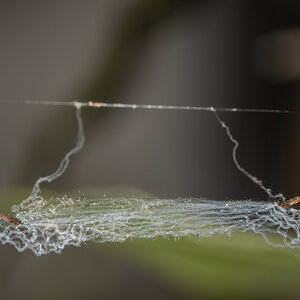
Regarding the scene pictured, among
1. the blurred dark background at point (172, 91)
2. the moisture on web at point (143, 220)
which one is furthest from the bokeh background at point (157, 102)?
the moisture on web at point (143, 220)

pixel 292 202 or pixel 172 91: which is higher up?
pixel 172 91

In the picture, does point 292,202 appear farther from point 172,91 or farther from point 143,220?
point 172,91

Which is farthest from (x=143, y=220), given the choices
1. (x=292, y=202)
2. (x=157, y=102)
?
(x=157, y=102)

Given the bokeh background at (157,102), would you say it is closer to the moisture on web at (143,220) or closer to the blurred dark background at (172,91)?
the blurred dark background at (172,91)

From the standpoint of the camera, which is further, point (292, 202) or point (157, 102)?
point (157, 102)

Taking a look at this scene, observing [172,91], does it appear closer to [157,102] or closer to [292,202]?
[157,102]

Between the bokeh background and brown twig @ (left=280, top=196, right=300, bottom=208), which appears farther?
the bokeh background

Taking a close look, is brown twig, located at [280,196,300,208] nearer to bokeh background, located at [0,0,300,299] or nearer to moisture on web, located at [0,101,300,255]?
moisture on web, located at [0,101,300,255]

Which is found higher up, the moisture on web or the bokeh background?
the bokeh background

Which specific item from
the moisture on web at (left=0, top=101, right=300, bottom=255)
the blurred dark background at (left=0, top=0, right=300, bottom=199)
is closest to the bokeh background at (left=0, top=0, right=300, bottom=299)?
the blurred dark background at (left=0, top=0, right=300, bottom=199)
